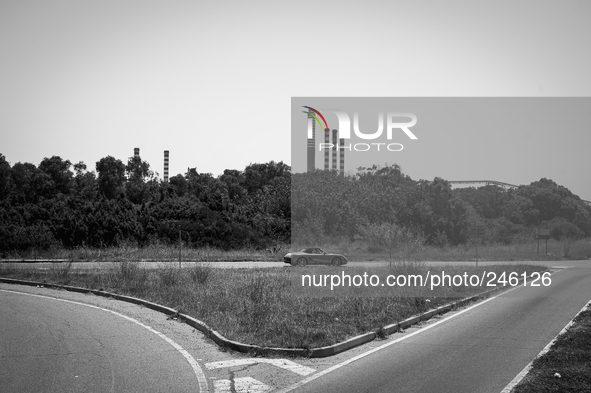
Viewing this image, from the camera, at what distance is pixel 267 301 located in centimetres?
1453

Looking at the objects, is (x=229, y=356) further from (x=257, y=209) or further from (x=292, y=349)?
(x=257, y=209)

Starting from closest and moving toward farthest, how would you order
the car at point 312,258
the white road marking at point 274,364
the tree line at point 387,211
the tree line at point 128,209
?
the white road marking at point 274,364
the car at point 312,258
the tree line at point 128,209
the tree line at point 387,211

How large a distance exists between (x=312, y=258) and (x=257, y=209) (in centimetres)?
3106

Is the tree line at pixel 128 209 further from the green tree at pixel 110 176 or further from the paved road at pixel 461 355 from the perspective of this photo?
the paved road at pixel 461 355

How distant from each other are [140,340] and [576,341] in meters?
8.77

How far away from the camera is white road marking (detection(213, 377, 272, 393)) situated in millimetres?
7309

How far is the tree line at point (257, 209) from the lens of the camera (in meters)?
47.9

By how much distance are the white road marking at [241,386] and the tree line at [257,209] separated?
3312 cm

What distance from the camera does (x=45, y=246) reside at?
39.0 meters

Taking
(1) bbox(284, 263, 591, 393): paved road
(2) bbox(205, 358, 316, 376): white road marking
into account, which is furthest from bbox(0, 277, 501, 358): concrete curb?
(1) bbox(284, 263, 591, 393): paved road

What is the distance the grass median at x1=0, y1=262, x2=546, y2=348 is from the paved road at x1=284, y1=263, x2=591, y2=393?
1177mm

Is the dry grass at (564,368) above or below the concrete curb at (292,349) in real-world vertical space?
above

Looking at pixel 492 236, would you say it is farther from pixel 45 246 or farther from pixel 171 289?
pixel 171 289

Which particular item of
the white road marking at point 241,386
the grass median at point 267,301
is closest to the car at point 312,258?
the grass median at point 267,301
